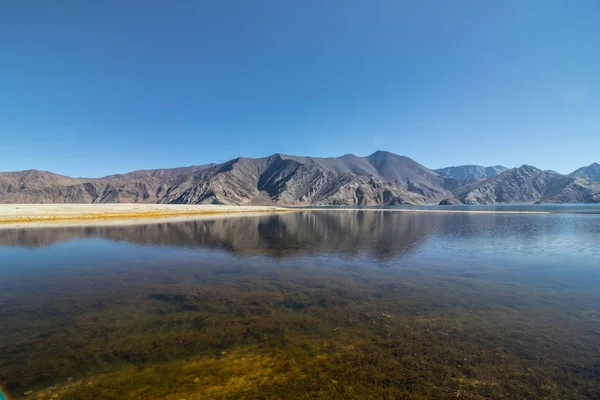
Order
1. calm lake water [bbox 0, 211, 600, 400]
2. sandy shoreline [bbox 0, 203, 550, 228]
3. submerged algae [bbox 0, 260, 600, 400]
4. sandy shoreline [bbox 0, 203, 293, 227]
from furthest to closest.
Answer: sandy shoreline [bbox 0, 203, 293, 227]
sandy shoreline [bbox 0, 203, 550, 228]
calm lake water [bbox 0, 211, 600, 400]
submerged algae [bbox 0, 260, 600, 400]

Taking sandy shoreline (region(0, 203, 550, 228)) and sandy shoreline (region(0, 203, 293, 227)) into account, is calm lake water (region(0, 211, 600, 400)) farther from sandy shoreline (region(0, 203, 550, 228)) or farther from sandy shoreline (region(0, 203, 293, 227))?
sandy shoreline (region(0, 203, 293, 227))

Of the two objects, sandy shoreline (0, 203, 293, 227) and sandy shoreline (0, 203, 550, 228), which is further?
sandy shoreline (0, 203, 293, 227)

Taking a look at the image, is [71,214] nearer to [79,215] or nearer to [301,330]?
[79,215]

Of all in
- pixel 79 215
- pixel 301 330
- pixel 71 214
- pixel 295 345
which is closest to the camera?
pixel 295 345

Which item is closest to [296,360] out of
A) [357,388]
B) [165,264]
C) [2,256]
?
[357,388]

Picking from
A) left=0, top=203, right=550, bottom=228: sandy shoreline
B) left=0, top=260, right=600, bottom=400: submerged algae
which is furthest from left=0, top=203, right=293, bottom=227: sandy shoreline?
left=0, top=260, right=600, bottom=400: submerged algae

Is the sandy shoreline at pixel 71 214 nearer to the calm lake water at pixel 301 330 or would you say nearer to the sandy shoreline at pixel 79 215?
the sandy shoreline at pixel 79 215

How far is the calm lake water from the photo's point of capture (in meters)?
8.47

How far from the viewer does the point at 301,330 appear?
39.5 ft

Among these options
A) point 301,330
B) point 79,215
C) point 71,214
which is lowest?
point 301,330

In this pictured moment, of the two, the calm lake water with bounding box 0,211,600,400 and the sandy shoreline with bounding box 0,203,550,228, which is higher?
the sandy shoreline with bounding box 0,203,550,228

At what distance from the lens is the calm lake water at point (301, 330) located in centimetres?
847

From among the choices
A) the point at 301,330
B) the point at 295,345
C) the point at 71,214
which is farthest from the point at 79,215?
the point at 295,345

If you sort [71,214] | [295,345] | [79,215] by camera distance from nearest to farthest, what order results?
[295,345] → [79,215] → [71,214]
